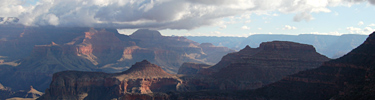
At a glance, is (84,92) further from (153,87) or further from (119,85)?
(153,87)

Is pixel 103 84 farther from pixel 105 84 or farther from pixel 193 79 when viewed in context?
pixel 193 79

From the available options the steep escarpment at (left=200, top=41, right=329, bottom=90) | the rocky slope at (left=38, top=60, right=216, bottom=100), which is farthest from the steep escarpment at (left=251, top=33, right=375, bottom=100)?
the rocky slope at (left=38, top=60, right=216, bottom=100)

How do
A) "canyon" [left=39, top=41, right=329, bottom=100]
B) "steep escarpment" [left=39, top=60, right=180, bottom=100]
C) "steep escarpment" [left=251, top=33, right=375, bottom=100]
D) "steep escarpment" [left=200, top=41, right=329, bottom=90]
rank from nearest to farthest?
"steep escarpment" [left=251, top=33, right=375, bottom=100] → "steep escarpment" [left=39, top=60, right=180, bottom=100] → "canyon" [left=39, top=41, right=329, bottom=100] → "steep escarpment" [left=200, top=41, right=329, bottom=90]

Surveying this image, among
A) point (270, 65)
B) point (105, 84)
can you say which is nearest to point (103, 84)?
point (105, 84)

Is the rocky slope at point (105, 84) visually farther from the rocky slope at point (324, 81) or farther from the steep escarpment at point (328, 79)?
the steep escarpment at point (328, 79)

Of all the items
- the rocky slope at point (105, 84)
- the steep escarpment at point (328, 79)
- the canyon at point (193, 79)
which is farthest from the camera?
the canyon at point (193, 79)

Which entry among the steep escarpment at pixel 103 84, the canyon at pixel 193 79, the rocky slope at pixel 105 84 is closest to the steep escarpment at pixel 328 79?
the canyon at pixel 193 79

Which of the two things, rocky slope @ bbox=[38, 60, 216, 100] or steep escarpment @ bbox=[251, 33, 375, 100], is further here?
rocky slope @ bbox=[38, 60, 216, 100]

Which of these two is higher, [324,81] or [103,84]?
[324,81]

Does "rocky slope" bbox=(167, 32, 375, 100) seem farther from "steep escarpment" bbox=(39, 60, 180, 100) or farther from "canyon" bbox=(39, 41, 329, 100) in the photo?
"steep escarpment" bbox=(39, 60, 180, 100)
